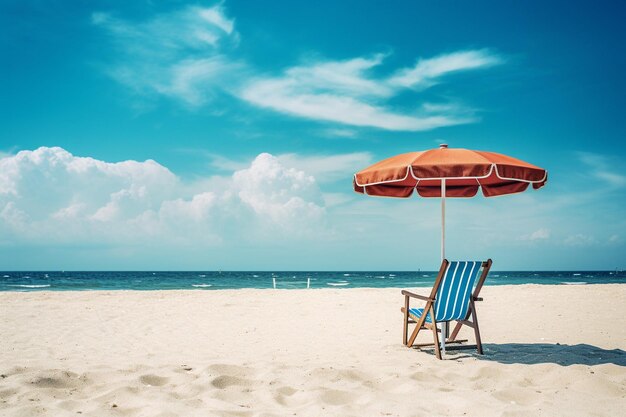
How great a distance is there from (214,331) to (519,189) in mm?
4912

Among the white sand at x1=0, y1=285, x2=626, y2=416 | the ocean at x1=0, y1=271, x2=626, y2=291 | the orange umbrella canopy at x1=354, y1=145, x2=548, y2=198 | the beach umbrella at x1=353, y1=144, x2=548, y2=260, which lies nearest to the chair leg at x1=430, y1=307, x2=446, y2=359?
the white sand at x1=0, y1=285, x2=626, y2=416

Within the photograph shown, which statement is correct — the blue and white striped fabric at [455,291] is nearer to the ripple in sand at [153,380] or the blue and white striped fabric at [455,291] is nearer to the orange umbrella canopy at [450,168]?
the orange umbrella canopy at [450,168]

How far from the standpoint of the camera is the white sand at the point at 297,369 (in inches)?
136

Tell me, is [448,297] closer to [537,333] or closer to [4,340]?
[537,333]

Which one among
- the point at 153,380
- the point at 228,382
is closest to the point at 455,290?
the point at 228,382

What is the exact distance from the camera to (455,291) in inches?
208

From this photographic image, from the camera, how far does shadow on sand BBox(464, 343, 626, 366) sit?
500 centimetres

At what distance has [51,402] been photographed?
11.3ft

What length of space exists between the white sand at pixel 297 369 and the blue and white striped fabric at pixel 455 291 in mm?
481

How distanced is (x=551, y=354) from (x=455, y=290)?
4.39 ft

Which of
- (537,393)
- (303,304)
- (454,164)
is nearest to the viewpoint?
(537,393)

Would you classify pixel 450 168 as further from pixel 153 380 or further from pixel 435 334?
pixel 153 380

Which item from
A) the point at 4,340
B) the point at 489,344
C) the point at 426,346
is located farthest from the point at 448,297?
the point at 4,340

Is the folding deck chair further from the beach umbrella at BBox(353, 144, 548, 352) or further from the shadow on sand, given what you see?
the beach umbrella at BBox(353, 144, 548, 352)
